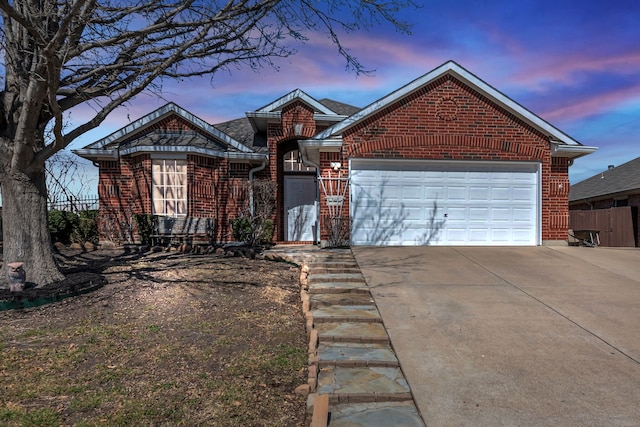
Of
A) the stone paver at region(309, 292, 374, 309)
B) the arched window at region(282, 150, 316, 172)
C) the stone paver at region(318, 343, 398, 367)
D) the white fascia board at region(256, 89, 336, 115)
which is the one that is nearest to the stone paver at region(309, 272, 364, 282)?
the stone paver at region(309, 292, 374, 309)

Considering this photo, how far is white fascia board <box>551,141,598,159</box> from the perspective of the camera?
10977 millimetres

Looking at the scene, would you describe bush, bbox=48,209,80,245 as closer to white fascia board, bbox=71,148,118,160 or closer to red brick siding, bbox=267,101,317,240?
white fascia board, bbox=71,148,118,160

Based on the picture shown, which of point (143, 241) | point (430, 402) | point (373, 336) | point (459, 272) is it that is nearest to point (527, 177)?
point (459, 272)

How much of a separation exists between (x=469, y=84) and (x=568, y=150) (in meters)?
3.11

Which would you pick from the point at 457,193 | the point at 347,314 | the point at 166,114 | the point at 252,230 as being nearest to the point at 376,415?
the point at 347,314

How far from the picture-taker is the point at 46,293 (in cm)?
606

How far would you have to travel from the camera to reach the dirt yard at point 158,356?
3.46 m

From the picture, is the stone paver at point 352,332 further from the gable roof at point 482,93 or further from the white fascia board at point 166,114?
the white fascia board at point 166,114

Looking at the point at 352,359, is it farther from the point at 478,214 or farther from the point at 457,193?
the point at 478,214

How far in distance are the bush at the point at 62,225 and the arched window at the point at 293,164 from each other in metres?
6.57

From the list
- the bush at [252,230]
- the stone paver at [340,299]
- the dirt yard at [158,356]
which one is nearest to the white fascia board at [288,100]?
the bush at [252,230]

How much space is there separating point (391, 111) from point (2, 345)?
9.25m

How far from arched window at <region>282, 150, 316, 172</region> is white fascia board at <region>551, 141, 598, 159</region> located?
722cm

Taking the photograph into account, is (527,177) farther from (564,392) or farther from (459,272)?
(564,392)
